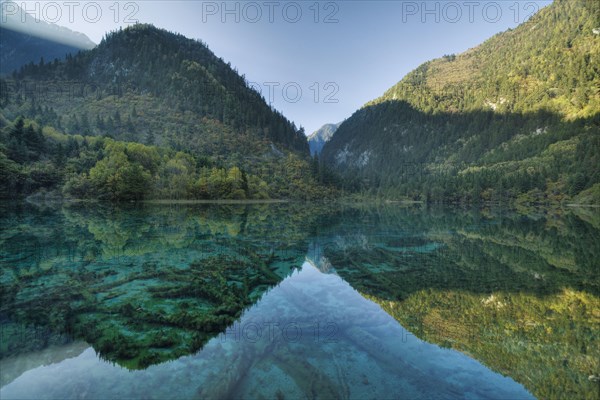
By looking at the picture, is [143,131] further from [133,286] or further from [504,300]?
[504,300]

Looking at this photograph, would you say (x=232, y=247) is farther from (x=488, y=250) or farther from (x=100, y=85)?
(x=100, y=85)

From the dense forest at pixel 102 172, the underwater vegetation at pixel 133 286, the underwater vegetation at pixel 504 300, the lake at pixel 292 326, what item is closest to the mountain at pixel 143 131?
the dense forest at pixel 102 172

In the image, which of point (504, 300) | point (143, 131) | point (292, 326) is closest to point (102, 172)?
point (143, 131)

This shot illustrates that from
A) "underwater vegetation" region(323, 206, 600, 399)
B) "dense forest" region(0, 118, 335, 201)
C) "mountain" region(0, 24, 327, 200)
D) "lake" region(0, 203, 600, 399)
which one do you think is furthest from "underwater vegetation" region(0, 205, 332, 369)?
"mountain" region(0, 24, 327, 200)

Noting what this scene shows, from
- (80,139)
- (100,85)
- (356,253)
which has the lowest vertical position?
(356,253)

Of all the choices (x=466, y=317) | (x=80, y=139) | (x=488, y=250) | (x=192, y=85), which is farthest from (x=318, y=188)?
(x=466, y=317)

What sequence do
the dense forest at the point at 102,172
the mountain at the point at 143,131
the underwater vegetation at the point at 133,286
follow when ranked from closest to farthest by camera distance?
the underwater vegetation at the point at 133,286 < the dense forest at the point at 102,172 < the mountain at the point at 143,131

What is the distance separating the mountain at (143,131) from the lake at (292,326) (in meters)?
63.1

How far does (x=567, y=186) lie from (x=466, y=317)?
410 feet

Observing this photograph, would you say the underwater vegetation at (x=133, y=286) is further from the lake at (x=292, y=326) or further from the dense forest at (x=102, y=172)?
the dense forest at (x=102, y=172)

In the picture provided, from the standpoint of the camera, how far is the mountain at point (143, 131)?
7012 centimetres

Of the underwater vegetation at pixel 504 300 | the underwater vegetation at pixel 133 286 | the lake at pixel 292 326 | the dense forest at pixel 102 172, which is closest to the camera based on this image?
the lake at pixel 292 326

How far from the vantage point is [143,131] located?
412ft

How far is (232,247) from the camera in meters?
21.0
